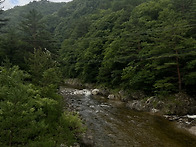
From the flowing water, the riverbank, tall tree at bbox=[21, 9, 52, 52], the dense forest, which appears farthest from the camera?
tall tree at bbox=[21, 9, 52, 52]

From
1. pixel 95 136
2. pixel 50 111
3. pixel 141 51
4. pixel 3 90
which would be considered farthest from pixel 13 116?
pixel 141 51

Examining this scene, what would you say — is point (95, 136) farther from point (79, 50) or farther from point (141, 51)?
point (79, 50)

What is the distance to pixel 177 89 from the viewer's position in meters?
19.6

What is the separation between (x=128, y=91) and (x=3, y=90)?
20.1 metres

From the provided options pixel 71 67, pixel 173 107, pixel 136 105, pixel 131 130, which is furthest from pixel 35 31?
pixel 173 107

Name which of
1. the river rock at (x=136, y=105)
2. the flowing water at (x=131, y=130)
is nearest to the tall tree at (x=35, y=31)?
the flowing water at (x=131, y=130)

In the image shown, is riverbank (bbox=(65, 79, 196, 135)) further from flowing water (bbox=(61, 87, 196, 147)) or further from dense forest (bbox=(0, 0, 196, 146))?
dense forest (bbox=(0, 0, 196, 146))

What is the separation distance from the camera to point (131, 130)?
1391 cm

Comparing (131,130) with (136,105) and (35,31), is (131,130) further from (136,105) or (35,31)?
(35,31)

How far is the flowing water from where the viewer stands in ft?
38.0

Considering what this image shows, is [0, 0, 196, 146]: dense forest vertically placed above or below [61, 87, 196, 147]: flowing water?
above

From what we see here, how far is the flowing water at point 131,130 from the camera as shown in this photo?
456 inches

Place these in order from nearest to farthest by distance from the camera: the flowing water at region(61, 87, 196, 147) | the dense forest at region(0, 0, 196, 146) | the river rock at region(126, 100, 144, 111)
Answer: the dense forest at region(0, 0, 196, 146)
the flowing water at region(61, 87, 196, 147)
the river rock at region(126, 100, 144, 111)

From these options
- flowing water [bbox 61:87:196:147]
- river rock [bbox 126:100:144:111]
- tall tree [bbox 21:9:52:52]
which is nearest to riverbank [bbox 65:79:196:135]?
river rock [bbox 126:100:144:111]
